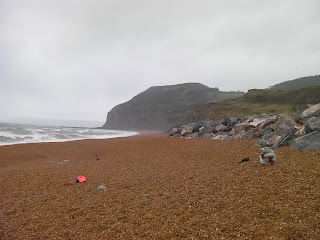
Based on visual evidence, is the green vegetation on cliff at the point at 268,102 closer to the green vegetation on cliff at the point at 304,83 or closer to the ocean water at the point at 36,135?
the ocean water at the point at 36,135

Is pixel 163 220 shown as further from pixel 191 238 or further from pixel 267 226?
pixel 267 226

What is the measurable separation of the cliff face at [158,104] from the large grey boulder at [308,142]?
80.8m

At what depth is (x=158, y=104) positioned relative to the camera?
11119 cm

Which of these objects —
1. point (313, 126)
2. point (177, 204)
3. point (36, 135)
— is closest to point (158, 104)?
point (36, 135)

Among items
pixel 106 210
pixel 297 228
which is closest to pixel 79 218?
pixel 106 210

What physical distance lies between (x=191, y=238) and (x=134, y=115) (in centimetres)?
10883

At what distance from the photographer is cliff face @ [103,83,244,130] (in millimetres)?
102625

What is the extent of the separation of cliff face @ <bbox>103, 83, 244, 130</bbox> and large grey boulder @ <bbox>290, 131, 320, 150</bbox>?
80.8 m

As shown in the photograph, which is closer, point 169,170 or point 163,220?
point 163,220

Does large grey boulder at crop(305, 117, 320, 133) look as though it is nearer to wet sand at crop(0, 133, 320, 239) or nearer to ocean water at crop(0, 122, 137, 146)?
wet sand at crop(0, 133, 320, 239)

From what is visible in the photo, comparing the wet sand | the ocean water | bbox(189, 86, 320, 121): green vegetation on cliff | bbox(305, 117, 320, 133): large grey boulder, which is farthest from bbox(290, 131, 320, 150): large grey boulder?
bbox(189, 86, 320, 121): green vegetation on cliff

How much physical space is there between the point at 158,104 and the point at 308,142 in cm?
10372

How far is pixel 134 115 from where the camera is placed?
111 metres

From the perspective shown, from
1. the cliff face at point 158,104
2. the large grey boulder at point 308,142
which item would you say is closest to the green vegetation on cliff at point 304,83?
the cliff face at point 158,104
